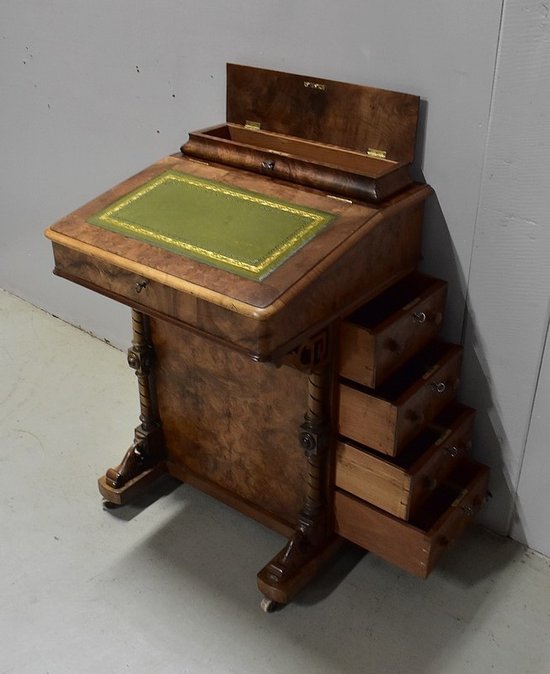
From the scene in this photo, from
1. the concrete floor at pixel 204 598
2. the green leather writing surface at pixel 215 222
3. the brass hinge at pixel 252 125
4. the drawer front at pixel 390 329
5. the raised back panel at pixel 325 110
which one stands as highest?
the raised back panel at pixel 325 110

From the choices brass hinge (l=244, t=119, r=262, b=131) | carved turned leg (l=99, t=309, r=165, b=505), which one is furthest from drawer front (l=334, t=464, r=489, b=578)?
brass hinge (l=244, t=119, r=262, b=131)

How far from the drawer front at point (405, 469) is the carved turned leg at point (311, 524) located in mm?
55

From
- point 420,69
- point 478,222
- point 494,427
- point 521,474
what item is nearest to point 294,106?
point 420,69

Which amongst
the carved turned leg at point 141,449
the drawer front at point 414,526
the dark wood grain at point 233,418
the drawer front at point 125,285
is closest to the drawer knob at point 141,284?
the drawer front at point 125,285

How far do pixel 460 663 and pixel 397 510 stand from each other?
1.20ft

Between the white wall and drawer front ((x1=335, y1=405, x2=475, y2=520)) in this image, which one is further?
drawer front ((x1=335, y1=405, x2=475, y2=520))

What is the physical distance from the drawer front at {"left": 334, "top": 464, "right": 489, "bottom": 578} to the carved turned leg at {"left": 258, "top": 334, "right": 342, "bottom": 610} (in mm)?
49

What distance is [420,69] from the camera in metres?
1.83

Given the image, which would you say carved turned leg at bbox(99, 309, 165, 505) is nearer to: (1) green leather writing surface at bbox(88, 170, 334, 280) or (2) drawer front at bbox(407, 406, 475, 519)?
(1) green leather writing surface at bbox(88, 170, 334, 280)

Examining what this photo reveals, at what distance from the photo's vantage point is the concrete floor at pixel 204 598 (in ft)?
6.22

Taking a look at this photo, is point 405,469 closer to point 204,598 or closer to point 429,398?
point 429,398

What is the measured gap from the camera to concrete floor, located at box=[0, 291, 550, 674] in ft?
6.22

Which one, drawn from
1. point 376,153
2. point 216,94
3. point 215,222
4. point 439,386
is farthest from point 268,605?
point 216,94

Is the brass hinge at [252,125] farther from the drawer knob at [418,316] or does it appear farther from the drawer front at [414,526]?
the drawer front at [414,526]
